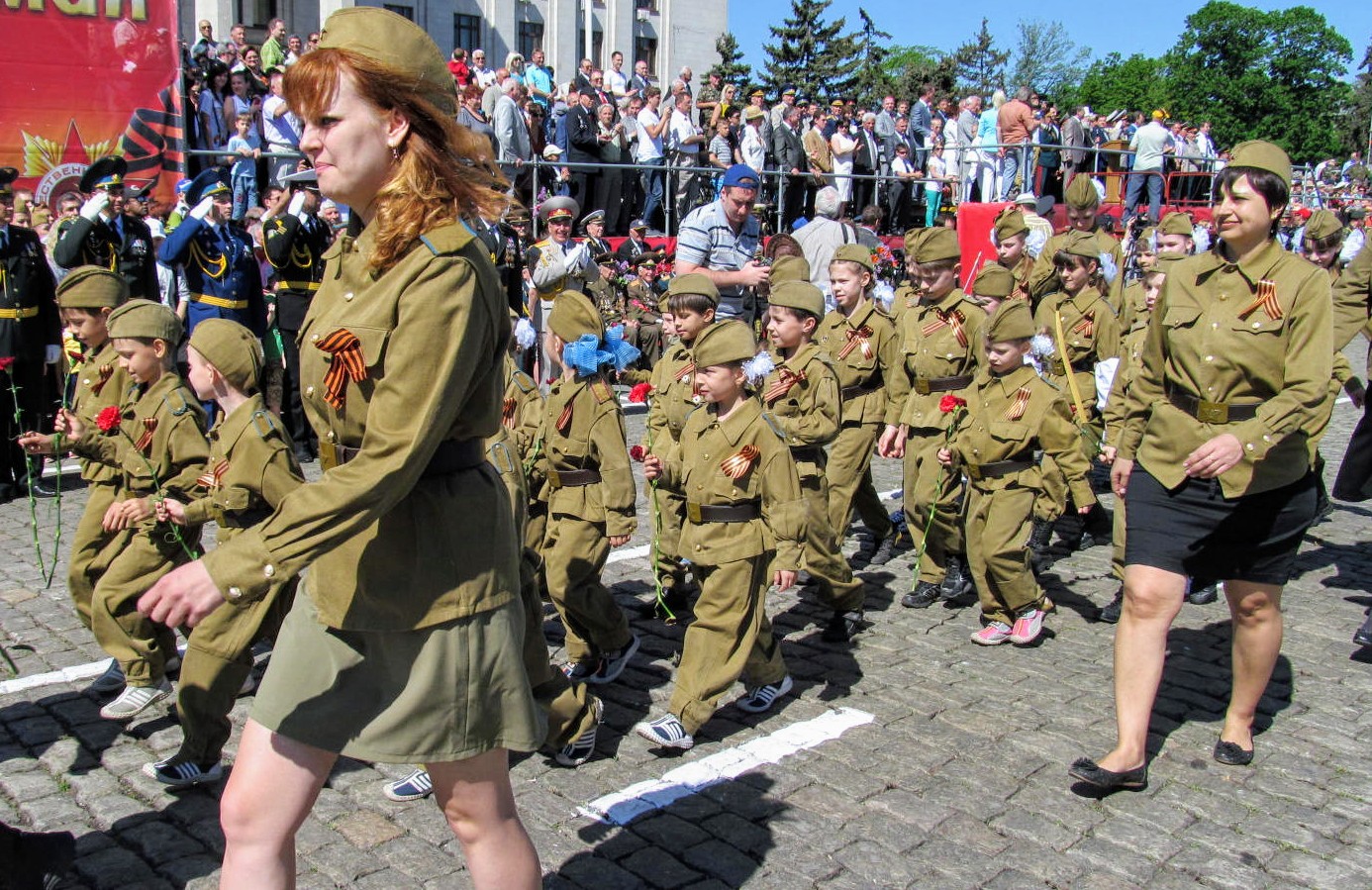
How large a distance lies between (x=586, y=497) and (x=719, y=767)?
1490mm

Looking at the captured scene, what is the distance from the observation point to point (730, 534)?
5191 millimetres

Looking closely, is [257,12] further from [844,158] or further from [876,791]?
[876,791]

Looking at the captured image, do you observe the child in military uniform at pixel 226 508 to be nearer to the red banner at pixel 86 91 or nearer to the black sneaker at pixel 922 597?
the black sneaker at pixel 922 597

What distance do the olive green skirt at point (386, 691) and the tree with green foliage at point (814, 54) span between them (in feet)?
210

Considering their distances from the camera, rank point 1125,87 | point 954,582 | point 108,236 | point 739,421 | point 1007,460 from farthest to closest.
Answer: point 1125,87 → point 108,236 → point 954,582 → point 1007,460 → point 739,421

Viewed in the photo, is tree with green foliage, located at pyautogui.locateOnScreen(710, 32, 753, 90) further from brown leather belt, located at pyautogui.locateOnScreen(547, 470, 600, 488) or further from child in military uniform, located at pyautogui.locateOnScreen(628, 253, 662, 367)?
brown leather belt, located at pyautogui.locateOnScreen(547, 470, 600, 488)

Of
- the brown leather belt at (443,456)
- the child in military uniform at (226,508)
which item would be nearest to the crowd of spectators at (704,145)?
the child in military uniform at (226,508)

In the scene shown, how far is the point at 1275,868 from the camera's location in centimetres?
407

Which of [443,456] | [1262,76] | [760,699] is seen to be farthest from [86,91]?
[1262,76]

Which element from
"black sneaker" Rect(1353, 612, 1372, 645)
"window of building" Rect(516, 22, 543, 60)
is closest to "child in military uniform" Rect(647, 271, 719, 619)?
"black sneaker" Rect(1353, 612, 1372, 645)

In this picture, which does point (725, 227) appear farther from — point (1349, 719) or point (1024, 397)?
point (1349, 719)

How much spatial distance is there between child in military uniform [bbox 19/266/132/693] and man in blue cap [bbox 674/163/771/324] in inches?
135

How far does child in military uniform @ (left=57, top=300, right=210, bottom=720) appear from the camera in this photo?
5039mm

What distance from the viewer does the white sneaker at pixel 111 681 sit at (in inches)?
212
